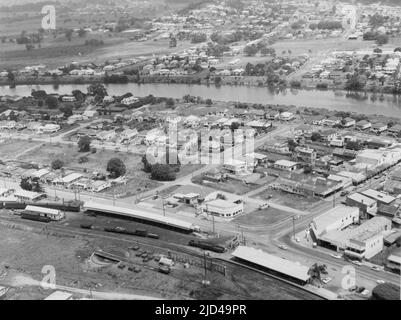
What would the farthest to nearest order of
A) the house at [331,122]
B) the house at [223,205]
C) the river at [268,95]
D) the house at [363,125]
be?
1. the river at [268,95]
2. the house at [331,122]
3. the house at [363,125]
4. the house at [223,205]

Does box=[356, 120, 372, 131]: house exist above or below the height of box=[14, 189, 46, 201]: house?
above

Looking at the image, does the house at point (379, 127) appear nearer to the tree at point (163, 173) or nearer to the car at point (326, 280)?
the tree at point (163, 173)

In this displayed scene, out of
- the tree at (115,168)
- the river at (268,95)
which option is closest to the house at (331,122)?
the river at (268,95)

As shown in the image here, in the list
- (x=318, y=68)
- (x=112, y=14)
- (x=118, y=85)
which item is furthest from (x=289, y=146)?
(x=112, y=14)

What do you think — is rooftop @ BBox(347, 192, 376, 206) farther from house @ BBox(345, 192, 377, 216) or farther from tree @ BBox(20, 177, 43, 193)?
tree @ BBox(20, 177, 43, 193)

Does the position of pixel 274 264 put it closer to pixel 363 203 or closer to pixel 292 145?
pixel 363 203

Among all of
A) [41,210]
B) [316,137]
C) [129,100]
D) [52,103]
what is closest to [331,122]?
[316,137]

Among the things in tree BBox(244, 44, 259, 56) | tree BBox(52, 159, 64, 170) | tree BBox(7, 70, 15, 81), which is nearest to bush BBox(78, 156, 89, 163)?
tree BBox(52, 159, 64, 170)
